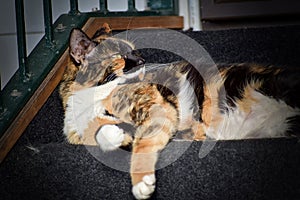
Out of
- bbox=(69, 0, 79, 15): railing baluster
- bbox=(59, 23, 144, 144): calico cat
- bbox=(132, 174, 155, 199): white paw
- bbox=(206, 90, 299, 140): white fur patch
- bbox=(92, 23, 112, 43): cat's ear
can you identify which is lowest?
bbox=(132, 174, 155, 199): white paw

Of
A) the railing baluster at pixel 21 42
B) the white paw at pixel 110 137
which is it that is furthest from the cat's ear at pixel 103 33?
the white paw at pixel 110 137

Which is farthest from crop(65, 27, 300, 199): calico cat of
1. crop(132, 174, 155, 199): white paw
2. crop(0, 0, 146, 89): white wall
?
crop(0, 0, 146, 89): white wall

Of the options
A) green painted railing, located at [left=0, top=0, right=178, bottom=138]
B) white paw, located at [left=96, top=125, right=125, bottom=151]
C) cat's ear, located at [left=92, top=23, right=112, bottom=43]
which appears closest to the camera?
white paw, located at [left=96, top=125, right=125, bottom=151]

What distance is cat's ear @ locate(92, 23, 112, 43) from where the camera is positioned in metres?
1.89

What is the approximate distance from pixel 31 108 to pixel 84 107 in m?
0.18

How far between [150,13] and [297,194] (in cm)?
125

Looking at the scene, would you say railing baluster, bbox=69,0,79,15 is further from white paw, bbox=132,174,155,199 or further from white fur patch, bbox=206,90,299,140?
white paw, bbox=132,174,155,199

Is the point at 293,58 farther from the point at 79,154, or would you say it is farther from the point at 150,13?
the point at 79,154

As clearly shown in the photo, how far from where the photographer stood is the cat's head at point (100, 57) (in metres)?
1.79

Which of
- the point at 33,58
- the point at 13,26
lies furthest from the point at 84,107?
the point at 13,26

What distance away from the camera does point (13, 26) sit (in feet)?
9.25

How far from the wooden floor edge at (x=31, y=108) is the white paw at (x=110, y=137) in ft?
0.98

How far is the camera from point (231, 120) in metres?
1.78

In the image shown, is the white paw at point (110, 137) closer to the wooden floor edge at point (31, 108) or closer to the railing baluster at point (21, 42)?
the wooden floor edge at point (31, 108)
